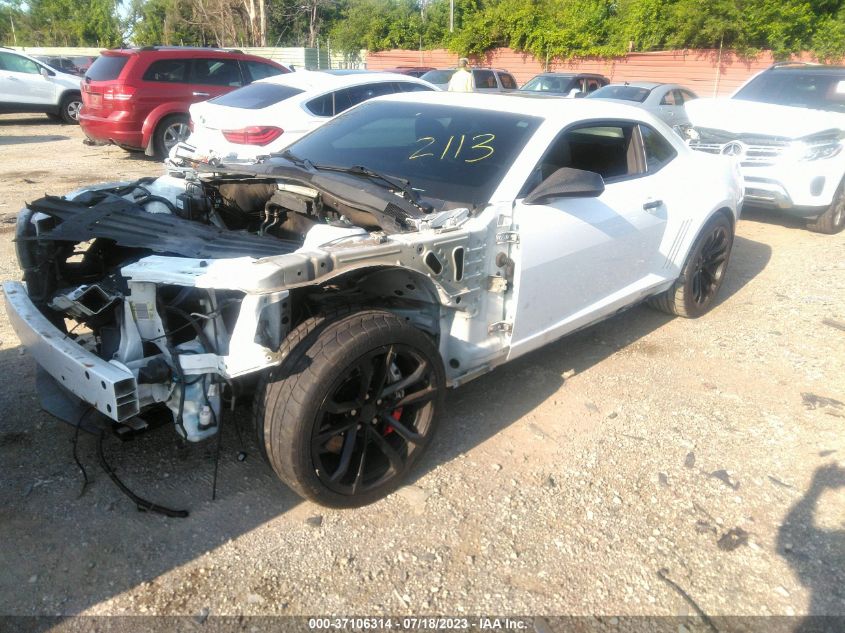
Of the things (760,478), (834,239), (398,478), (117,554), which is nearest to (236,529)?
(117,554)

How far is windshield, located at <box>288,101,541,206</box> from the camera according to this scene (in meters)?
3.48

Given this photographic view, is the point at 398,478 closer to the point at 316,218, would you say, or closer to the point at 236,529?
the point at 236,529

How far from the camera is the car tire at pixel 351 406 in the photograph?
264 cm

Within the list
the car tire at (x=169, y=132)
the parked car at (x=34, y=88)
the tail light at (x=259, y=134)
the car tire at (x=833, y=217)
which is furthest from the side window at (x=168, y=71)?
the car tire at (x=833, y=217)

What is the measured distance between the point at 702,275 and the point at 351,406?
11.5 feet

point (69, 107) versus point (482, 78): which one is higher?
point (482, 78)

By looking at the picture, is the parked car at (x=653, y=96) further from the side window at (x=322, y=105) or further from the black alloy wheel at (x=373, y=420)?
the black alloy wheel at (x=373, y=420)

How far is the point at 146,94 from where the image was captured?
34.7ft

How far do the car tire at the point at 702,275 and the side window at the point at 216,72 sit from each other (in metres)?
8.84

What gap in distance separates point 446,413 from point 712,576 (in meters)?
1.57

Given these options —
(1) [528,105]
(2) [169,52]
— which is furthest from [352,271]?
(2) [169,52]

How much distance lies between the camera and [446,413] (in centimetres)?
382

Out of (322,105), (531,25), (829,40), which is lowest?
(322,105)

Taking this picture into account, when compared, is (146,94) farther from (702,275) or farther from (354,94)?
(702,275)
